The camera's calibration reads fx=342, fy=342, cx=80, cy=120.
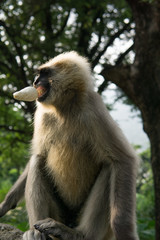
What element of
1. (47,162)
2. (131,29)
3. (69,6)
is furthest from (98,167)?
(131,29)

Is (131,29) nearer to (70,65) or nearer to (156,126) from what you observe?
(156,126)

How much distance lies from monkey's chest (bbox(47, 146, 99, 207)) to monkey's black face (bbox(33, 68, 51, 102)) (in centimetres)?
71

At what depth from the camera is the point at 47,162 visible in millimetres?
4684

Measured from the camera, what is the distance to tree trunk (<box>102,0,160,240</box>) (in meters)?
7.21

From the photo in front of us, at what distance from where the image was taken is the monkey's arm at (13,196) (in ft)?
15.7

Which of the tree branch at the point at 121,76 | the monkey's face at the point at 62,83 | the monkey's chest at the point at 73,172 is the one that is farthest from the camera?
the tree branch at the point at 121,76

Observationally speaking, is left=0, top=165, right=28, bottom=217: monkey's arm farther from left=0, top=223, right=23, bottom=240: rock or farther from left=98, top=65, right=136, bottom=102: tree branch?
left=98, top=65, right=136, bottom=102: tree branch

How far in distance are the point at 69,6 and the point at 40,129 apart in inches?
205

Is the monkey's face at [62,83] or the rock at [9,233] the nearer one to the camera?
the rock at [9,233]

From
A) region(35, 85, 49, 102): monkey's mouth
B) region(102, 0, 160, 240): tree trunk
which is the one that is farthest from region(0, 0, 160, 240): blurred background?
region(35, 85, 49, 102): monkey's mouth

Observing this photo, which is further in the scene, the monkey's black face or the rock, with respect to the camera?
the monkey's black face

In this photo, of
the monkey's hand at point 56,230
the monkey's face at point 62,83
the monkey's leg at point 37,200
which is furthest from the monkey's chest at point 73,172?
the monkey's face at point 62,83

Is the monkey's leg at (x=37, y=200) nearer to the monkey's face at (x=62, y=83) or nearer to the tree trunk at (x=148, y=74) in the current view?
the monkey's face at (x=62, y=83)

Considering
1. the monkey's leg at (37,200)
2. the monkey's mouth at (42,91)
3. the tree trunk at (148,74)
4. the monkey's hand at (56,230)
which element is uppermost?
the tree trunk at (148,74)
